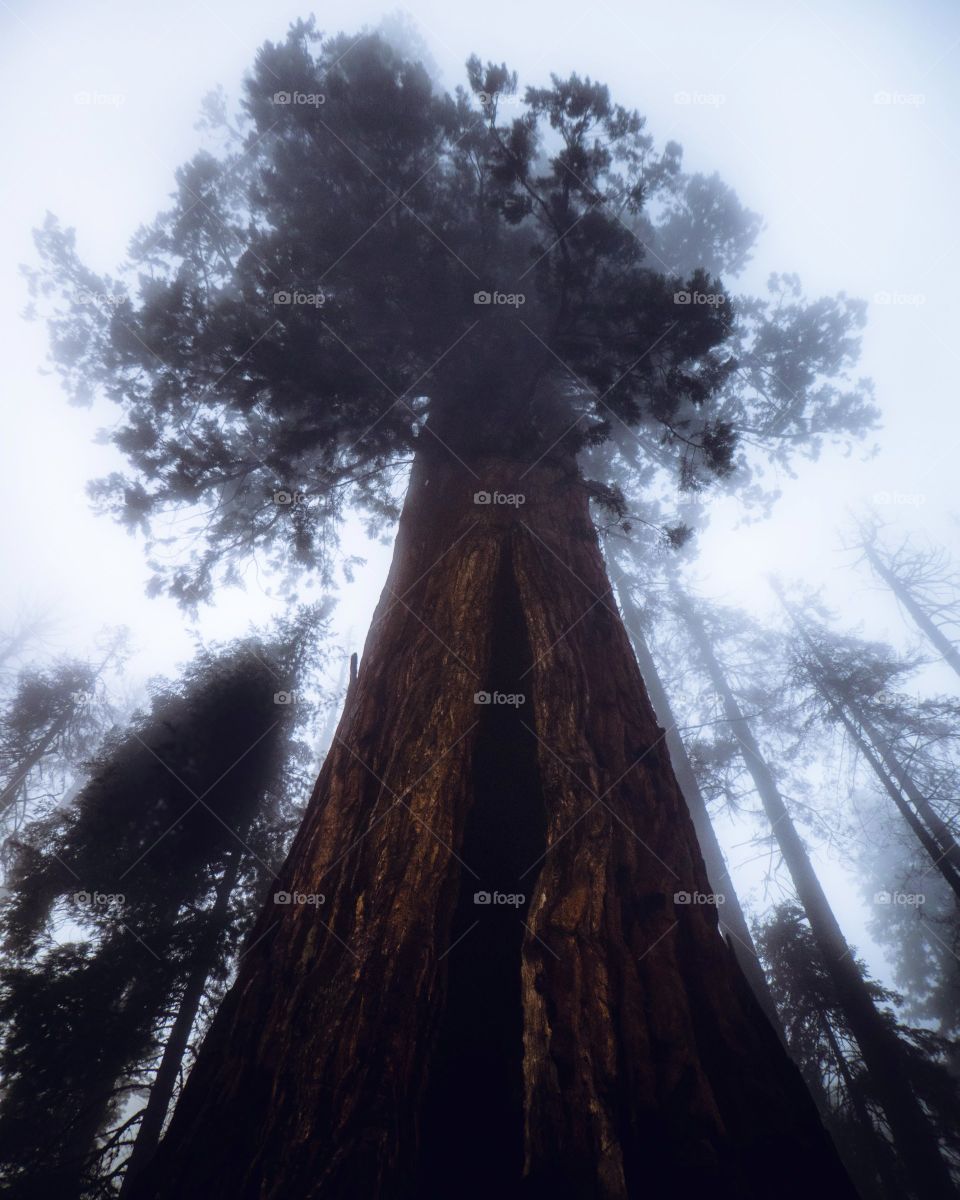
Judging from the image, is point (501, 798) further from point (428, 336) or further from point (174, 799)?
point (428, 336)

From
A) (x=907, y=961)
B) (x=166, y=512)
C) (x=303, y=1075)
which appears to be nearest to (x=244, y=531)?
(x=166, y=512)

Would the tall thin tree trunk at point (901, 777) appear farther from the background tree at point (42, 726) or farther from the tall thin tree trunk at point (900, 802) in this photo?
the background tree at point (42, 726)

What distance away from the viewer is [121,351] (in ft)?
27.0

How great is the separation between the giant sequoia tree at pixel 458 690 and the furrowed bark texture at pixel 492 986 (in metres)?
0.01

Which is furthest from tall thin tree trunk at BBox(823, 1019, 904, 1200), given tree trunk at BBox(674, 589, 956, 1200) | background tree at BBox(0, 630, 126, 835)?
background tree at BBox(0, 630, 126, 835)

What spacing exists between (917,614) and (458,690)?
857 inches

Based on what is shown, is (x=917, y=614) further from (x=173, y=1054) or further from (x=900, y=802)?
(x=173, y=1054)

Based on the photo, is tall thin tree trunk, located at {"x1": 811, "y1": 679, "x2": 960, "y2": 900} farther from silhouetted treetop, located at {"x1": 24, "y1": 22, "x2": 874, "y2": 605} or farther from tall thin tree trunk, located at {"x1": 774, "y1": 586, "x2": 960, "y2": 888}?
silhouetted treetop, located at {"x1": 24, "y1": 22, "x2": 874, "y2": 605}

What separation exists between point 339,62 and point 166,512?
8.77 meters

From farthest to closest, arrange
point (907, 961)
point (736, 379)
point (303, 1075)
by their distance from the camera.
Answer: point (907, 961)
point (736, 379)
point (303, 1075)

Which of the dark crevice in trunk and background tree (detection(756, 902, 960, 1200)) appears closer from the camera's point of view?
the dark crevice in trunk

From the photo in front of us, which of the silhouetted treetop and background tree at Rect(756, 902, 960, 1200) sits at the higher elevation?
the silhouetted treetop

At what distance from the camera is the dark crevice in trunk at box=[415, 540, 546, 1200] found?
2.30 meters

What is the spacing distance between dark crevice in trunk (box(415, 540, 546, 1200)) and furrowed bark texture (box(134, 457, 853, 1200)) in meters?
0.01
